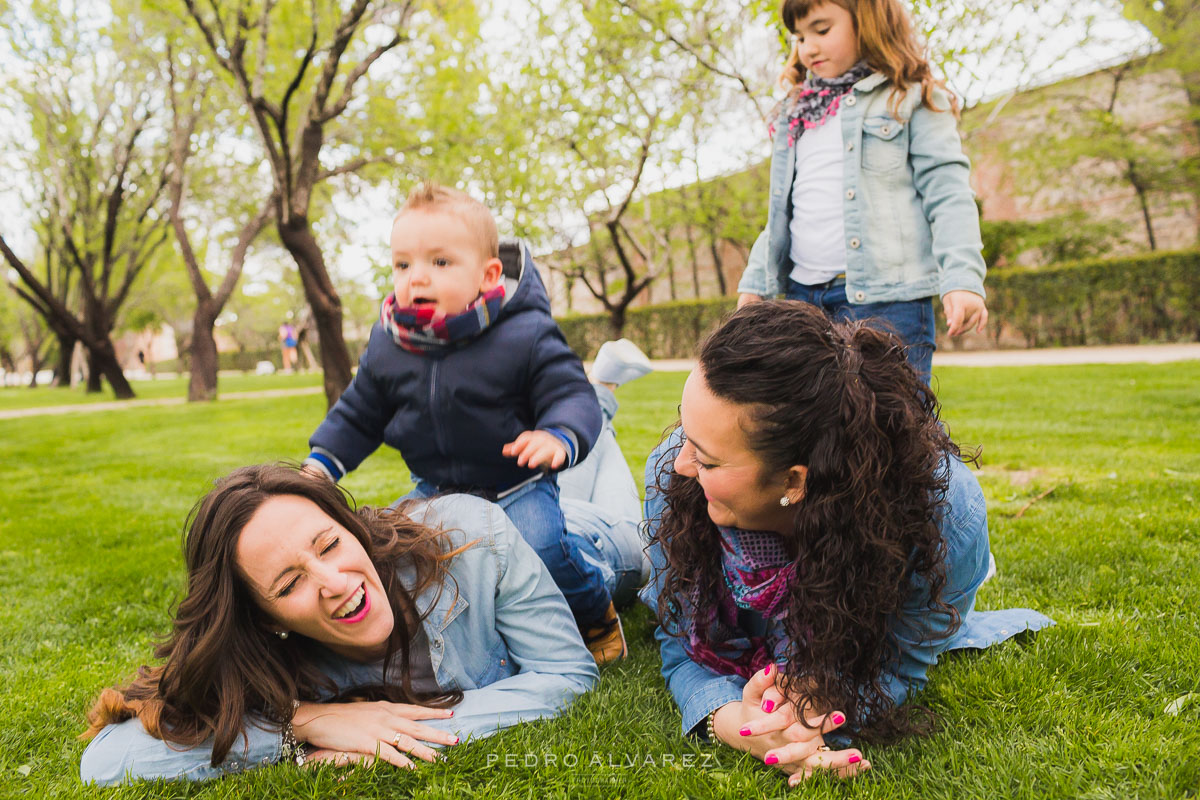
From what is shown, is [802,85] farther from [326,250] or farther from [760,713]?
[326,250]

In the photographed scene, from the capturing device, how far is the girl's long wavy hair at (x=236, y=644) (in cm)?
192

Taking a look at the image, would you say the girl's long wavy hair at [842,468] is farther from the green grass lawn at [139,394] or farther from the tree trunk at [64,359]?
the tree trunk at [64,359]

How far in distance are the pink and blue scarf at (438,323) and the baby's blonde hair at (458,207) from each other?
18 centimetres

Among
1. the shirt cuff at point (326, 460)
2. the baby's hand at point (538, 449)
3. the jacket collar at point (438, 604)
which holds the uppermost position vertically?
the baby's hand at point (538, 449)

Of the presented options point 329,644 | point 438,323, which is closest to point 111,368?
point 438,323

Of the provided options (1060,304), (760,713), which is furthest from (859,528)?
(1060,304)

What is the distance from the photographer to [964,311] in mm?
2711

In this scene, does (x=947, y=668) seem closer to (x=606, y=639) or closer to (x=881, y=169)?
(x=606, y=639)

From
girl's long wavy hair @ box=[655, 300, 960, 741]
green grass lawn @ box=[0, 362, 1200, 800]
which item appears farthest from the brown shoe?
girl's long wavy hair @ box=[655, 300, 960, 741]

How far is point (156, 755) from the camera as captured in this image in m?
1.95

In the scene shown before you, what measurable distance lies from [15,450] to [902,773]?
10.7 meters

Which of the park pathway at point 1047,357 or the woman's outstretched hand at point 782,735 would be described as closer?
the woman's outstretched hand at point 782,735

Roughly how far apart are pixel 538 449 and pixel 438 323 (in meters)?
0.55

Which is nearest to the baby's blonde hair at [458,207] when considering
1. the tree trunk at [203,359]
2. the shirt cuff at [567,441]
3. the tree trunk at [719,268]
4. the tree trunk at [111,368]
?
the shirt cuff at [567,441]
